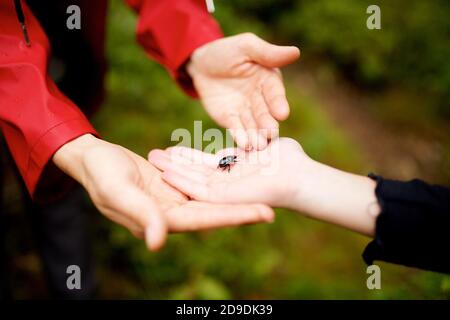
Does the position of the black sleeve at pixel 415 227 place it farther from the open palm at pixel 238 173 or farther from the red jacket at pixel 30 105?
the red jacket at pixel 30 105

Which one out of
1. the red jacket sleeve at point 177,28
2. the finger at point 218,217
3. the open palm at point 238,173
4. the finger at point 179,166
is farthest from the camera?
the red jacket sleeve at point 177,28

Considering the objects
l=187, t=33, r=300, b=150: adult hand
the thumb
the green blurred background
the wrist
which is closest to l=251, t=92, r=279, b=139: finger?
l=187, t=33, r=300, b=150: adult hand

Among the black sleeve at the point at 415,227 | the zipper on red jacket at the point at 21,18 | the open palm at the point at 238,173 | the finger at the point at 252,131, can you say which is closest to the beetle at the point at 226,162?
the open palm at the point at 238,173

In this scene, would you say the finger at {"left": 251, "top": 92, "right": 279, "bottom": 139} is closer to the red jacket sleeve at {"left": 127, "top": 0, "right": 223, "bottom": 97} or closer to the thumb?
the thumb

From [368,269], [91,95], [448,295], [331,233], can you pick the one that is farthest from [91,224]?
[448,295]

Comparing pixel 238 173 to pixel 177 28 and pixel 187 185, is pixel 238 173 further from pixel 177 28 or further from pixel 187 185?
pixel 177 28

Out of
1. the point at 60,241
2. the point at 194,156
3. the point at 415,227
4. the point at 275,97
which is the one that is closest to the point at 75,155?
the point at 194,156
